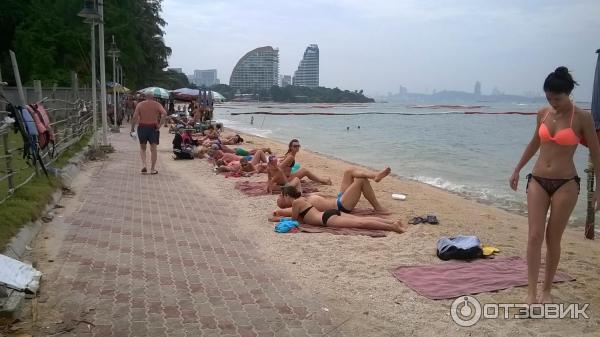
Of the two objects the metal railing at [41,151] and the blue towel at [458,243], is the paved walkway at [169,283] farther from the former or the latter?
the blue towel at [458,243]

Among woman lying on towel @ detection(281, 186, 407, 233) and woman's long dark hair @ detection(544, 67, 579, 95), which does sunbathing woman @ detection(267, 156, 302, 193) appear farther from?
woman's long dark hair @ detection(544, 67, 579, 95)

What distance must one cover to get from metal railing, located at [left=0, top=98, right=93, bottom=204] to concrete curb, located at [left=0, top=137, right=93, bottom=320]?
0.35 meters

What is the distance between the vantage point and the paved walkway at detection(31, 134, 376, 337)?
124 inches

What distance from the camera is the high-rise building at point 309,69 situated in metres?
169

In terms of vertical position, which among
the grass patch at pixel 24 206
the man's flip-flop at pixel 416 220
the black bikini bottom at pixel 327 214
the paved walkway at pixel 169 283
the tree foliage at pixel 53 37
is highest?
the tree foliage at pixel 53 37

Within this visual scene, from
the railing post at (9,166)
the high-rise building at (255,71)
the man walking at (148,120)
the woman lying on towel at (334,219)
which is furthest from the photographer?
the high-rise building at (255,71)

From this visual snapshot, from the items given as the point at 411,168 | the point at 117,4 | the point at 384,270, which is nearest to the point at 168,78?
the point at 117,4

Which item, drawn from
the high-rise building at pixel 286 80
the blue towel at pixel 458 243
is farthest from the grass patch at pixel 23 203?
the high-rise building at pixel 286 80

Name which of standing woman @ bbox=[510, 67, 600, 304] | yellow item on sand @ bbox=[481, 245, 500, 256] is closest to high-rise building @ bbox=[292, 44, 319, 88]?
yellow item on sand @ bbox=[481, 245, 500, 256]

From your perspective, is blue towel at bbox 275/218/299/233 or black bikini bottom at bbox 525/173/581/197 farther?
blue towel at bbox 275/218/299/233

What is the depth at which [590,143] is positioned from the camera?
3512 millimetres

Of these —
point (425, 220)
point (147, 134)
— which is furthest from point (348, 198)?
point (147, 134)

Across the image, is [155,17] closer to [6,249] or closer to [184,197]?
[184,197]

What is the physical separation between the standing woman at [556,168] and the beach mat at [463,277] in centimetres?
45
